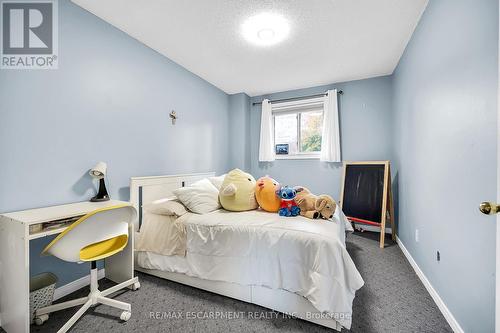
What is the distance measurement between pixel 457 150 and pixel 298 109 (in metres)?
2.73

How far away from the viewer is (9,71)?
1.44m

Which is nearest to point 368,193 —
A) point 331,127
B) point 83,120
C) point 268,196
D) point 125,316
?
point 331,127

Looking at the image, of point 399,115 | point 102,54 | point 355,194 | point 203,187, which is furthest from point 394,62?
point 102,54

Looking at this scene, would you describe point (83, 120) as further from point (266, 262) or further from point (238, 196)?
point (266, 262)

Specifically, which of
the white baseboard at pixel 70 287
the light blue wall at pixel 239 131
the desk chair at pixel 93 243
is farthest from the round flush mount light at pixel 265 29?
the white baseboard at pixel 70 287

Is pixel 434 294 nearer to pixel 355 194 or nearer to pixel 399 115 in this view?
pixel 355 194

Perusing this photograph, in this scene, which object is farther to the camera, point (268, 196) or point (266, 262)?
point (268, 196)

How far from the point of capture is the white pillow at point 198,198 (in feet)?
6.55

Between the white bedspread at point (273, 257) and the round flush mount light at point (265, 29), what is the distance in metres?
1.86

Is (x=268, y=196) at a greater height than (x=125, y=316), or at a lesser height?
greater

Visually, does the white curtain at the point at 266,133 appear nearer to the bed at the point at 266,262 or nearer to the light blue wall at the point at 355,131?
the light blue wall at the point at 355,131

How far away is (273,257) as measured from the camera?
1456 mm

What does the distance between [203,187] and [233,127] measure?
2125 millimetres

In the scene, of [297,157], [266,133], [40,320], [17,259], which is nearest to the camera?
[17,259]
